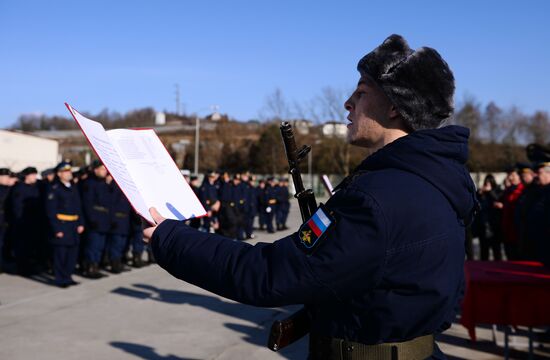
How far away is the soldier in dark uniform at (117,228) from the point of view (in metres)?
10.1

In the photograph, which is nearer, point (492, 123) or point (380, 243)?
point (380, 243)

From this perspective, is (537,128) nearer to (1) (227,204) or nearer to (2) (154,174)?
(1) (227,204)

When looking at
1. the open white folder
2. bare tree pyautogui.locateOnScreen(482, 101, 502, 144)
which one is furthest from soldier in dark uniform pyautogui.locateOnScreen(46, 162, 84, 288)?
bare tree pyautogui.locateOnScreen(482, 101, 502, 144)

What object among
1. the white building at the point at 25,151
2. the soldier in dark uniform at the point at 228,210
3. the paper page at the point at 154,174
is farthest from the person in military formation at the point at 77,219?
the white building at the point at 25,151

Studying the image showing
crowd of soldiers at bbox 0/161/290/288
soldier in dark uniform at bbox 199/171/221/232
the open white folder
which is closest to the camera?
the open white folder

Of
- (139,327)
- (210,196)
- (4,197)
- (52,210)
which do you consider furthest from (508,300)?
(210,196)

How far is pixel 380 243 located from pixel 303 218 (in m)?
0.76

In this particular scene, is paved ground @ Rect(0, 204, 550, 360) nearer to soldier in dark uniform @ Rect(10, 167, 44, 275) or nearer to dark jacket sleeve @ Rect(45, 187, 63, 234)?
dark jacket sleeve @ Rect(45, 187, 63, 234)

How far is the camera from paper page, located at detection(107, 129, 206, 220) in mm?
1912

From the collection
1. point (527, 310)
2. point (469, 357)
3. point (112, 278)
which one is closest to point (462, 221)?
point (527, 310)

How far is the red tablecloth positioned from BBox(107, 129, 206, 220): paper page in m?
3.68

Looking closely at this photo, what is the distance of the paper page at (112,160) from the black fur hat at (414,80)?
2.73ft

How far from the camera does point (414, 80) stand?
5.57 feet

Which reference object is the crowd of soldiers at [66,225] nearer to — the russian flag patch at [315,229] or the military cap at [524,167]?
the military cap at [524,167]
